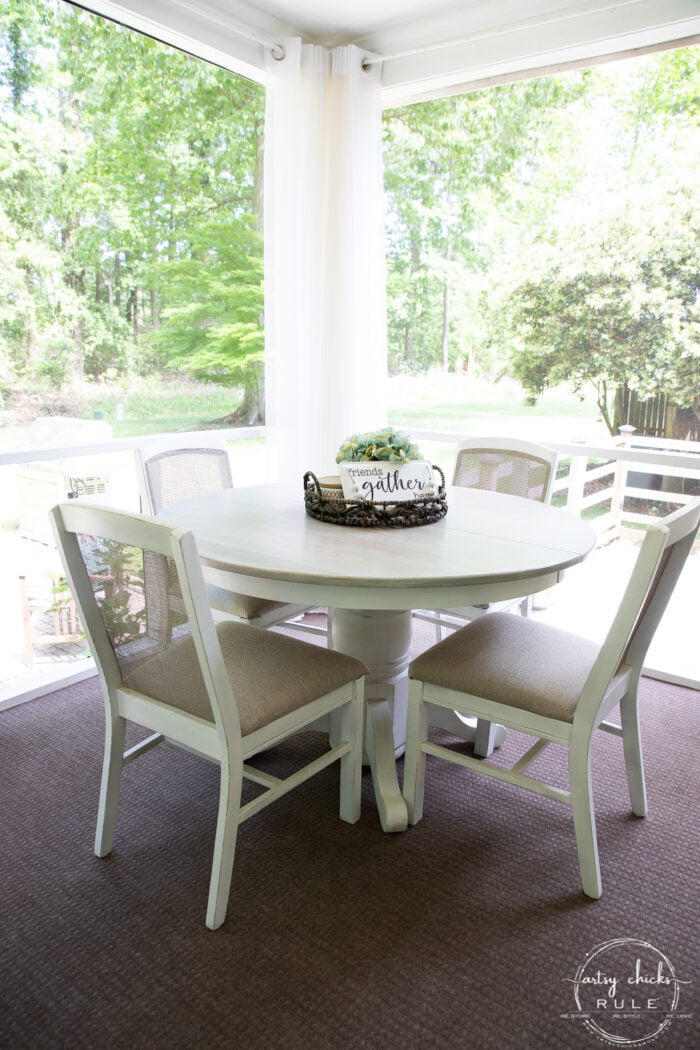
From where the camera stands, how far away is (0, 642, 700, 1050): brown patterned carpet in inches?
55.9

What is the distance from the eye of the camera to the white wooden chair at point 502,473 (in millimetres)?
2637

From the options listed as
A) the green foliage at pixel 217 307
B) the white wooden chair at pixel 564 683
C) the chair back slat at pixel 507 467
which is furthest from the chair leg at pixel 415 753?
the green foliage at pixel 217 307

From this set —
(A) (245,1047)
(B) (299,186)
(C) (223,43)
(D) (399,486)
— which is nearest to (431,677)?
(D) (399,486)

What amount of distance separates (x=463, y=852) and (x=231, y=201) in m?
2.86

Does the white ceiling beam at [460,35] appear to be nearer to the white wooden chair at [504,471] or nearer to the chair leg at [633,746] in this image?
the white wooden chair at [504,471]

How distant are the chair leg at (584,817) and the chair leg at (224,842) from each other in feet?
2.53

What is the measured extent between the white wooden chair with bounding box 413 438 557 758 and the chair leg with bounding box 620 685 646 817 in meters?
0.62

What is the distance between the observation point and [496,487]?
2.79m

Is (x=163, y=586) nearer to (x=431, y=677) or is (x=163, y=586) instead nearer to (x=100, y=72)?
(x=431, y=677)

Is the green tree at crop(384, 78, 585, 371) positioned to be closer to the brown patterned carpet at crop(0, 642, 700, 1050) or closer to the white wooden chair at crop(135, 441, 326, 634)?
the white wooden chair at crop(135, 441, 326, 634)

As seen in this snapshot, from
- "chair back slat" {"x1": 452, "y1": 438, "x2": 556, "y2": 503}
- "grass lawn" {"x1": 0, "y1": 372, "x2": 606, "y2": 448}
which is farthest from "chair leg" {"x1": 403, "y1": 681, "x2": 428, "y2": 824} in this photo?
"grass lawn" {"x1": 0, "y1": 372, "x2": 606, "y2": 448}

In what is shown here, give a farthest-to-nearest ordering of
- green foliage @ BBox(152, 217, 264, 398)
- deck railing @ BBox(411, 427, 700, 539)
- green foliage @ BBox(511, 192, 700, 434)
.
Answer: green foliage @ BBox(152, 217, 264, 398), deck railing @ BBox(411, 427, 700, 539), green foliage @ BBox(511, 192, 700, 434)

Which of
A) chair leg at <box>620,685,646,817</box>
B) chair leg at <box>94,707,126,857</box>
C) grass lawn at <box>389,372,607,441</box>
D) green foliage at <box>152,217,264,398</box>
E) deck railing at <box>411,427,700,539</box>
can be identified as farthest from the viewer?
grass lawn at <box>389,372,607,441</box>

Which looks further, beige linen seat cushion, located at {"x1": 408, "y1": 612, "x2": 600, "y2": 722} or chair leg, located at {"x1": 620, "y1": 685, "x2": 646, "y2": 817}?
chair leg, located at {"x1": 620, "y1": 685, "x2": 646, "y2": 817}
